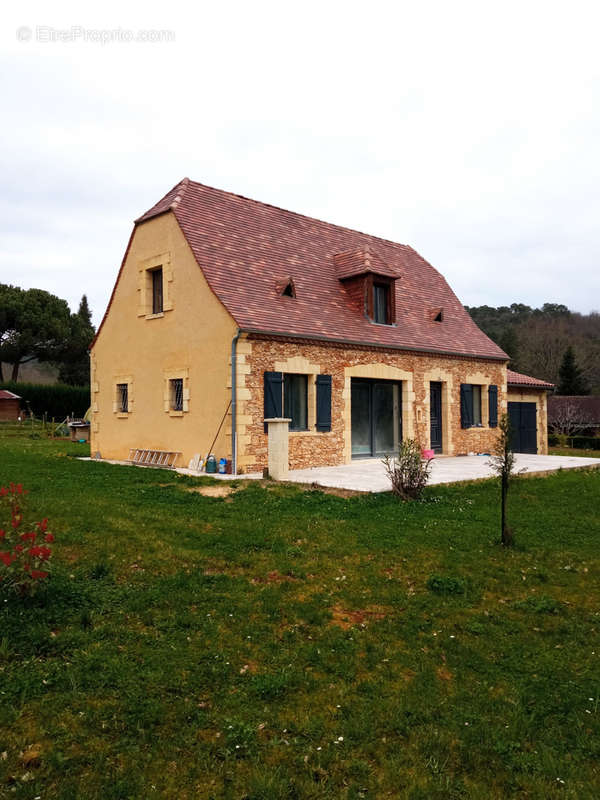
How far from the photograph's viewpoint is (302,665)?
14.5ft

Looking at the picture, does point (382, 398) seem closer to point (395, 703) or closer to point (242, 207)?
point (242, 207)

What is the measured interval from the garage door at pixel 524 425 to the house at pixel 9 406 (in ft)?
100.0

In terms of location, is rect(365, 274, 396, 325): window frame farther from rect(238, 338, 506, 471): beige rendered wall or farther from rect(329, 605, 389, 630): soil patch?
rect(329, 605, 389, 630): soil patch

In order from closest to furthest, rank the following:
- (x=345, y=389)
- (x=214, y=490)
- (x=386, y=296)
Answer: (x=214, y=490), (x=345, y=389), (x=386, y=296)

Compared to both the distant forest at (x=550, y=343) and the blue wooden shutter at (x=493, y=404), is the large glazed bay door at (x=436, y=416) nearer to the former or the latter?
the blue wooden shutter at (x=493, y=404)

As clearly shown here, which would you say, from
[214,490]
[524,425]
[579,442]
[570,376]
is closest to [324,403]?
[214,490]

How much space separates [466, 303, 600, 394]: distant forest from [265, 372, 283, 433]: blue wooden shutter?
4575 centimetres

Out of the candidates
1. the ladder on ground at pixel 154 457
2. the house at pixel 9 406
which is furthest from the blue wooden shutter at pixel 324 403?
the house at pixel 9 406

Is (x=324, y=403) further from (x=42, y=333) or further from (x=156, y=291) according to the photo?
(x=42, y=333)

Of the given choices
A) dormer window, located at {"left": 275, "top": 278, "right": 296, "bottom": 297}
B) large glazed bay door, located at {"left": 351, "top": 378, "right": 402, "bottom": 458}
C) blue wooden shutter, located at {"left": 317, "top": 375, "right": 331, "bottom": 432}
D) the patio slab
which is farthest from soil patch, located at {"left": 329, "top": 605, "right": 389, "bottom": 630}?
large glazed bay door, located at {"left": 351, "top": 378, "right": 402, "bottom": 458}

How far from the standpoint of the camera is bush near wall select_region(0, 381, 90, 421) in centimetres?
3978

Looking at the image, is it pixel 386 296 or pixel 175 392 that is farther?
pixel 386 296

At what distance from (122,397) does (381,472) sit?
29.5ft

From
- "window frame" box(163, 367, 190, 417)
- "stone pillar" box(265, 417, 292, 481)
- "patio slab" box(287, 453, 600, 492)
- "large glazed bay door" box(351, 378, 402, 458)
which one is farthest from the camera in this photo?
"large glazed bay door" box(351, 378, 402, 458)
